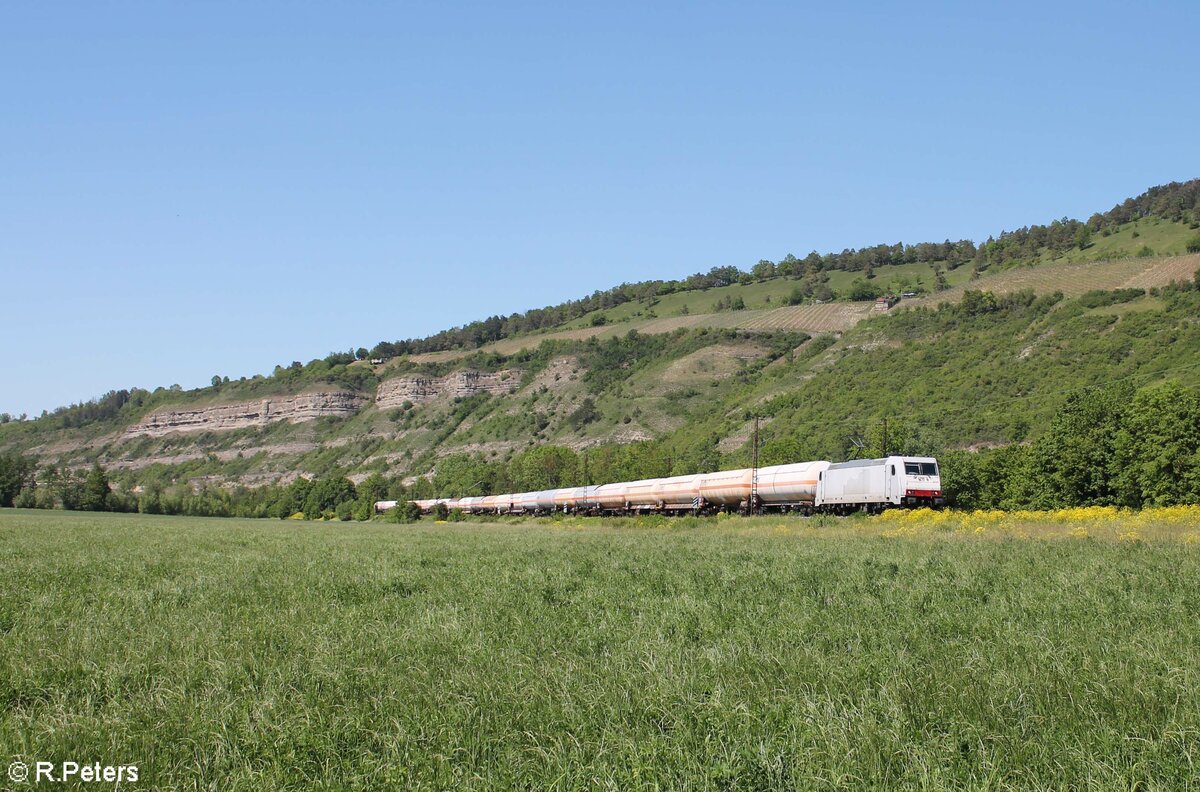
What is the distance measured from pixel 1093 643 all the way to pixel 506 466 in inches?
5372

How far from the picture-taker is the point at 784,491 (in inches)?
2165

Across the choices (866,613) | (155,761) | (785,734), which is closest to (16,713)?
(155,761)

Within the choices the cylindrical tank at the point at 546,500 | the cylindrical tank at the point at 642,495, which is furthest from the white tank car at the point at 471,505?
the cylindrical tank at the point at 642,495

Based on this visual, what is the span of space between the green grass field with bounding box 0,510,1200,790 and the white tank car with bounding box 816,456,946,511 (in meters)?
32.4

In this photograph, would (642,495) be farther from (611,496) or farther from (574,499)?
(574,499)

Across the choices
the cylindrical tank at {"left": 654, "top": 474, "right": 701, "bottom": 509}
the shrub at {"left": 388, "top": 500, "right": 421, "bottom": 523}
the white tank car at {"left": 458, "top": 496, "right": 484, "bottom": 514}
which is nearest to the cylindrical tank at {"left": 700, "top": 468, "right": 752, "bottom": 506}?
the cylindrical tank at {"left": 654, "top": 474, "right": 701, "bottom": 509}

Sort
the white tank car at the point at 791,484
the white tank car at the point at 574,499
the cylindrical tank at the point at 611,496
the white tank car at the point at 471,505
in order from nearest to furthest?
the white tank car at the point at 791,484
the cylindrical tank at the point at 611,496
the white tank car at the point at 574,499
the white tank car at the point at 471,505

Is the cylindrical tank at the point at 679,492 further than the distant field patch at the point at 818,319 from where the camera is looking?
No

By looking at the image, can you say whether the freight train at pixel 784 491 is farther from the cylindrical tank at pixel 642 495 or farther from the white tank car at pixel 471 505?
the white tank car at pixel 471 505

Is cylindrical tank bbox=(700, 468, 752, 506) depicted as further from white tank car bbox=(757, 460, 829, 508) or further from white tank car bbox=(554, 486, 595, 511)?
white tank car bbox=(554, 486, 595, 511)

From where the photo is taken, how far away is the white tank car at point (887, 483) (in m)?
46.7

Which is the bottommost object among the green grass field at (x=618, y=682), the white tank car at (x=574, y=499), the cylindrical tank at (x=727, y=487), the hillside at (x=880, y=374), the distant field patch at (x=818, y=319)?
the white tank car at (x=574, y=499)

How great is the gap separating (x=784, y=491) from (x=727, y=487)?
5362 millimetres

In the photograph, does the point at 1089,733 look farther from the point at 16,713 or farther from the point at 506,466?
the point at 506,466
